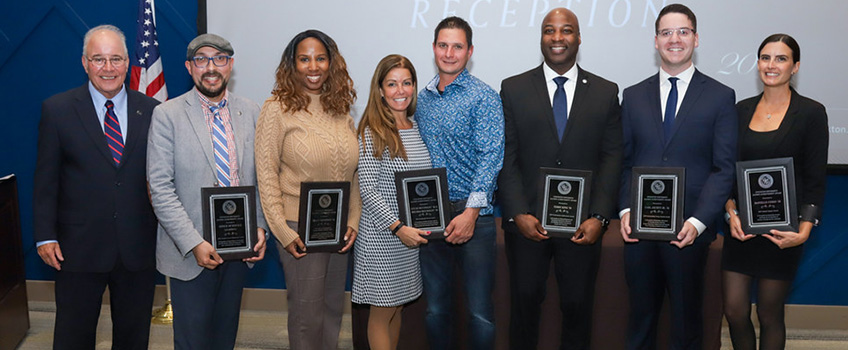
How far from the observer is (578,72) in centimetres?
282

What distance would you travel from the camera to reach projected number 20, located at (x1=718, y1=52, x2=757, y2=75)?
4125 millimetres

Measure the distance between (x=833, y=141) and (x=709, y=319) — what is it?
5.96ft

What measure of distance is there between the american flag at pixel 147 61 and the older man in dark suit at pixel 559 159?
7.87 ft

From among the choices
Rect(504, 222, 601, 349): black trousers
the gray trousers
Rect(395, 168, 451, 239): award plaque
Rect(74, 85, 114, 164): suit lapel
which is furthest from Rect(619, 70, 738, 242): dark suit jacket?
Rect(74, 85, 114, 164): suit lapel

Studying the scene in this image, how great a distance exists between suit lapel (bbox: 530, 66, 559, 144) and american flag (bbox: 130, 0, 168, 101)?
2454 millimetres

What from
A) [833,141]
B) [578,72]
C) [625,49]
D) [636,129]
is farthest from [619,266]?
[833,141]

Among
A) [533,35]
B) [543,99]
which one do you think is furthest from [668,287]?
[533,35]

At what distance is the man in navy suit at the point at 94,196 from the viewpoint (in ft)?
8.27

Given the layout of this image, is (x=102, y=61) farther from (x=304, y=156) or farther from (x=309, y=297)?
(x=309, y=297)

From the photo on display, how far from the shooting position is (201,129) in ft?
8.18

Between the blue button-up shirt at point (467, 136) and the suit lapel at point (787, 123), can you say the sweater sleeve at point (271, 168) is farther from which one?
the suit lapel at point (787, 123)

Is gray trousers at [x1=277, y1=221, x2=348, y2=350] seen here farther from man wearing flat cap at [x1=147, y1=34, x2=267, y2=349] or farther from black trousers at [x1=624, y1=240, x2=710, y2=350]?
black trousers at [x1=624, y1=240, x2=710, y2=350]

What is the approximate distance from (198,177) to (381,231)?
77 centimetres

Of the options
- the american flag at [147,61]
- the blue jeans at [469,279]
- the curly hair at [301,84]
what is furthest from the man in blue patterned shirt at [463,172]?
the american flag at [147,61]
